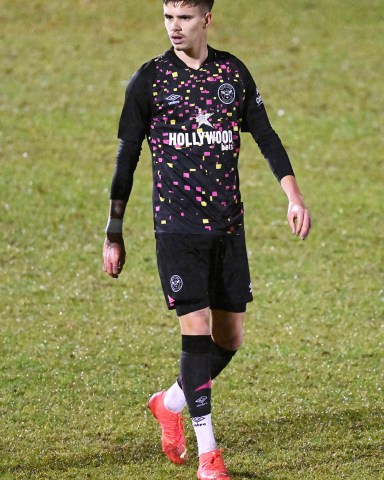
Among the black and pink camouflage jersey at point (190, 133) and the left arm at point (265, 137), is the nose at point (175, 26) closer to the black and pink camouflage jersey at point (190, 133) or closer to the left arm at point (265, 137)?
the black and pink camouflage jersey at point (190, 133)

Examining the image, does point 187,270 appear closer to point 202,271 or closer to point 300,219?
point 202,271

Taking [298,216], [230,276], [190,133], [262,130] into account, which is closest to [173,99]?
[190,133]

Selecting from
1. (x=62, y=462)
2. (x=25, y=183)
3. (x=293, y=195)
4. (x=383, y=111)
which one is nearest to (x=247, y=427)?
(x=62, y=462)

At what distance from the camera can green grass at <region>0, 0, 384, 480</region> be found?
270 inches

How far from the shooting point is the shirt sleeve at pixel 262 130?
6285 millimetres

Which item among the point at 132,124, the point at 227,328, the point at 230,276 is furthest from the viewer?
the point at 227,328

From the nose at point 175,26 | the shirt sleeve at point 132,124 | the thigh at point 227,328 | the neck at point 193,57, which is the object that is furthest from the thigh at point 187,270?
the nose at point 175,26

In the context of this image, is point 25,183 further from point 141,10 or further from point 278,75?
point 141,10

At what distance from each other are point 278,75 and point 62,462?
35.9 ft

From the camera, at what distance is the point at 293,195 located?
614 centimetres

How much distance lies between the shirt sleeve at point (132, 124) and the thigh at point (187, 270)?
365 mm

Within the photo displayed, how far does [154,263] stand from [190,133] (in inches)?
192

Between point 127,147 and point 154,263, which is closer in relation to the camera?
point 127,147

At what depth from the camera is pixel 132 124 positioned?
615cm
